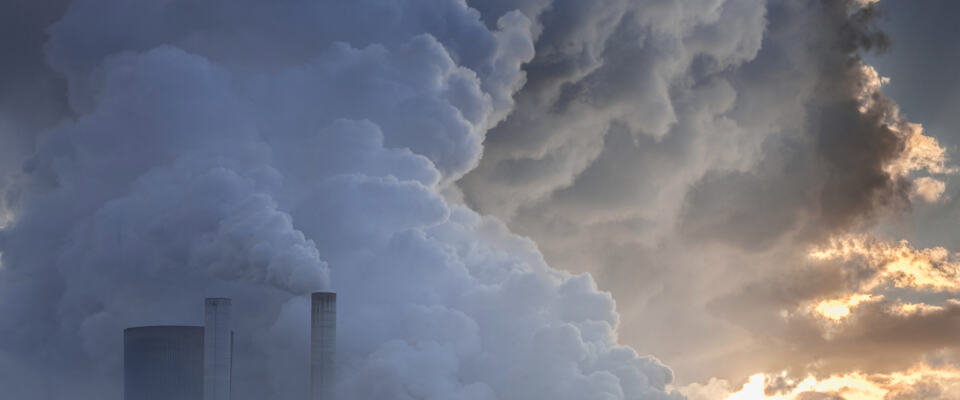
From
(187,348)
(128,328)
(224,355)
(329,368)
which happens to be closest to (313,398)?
(329,368)

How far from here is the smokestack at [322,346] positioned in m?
111

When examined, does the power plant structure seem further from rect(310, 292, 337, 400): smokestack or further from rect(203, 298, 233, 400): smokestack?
rect(310, 292, 337, 400): smokestack

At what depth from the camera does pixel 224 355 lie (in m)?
121

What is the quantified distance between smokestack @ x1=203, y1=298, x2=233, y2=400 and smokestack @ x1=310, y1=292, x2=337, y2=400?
14398mm

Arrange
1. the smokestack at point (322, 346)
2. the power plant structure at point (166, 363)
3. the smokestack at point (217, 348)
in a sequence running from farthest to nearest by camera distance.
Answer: the power plant structure at point (166, 363) < the smokestack at point (217, 348) < the smokestack at point (322, 346)

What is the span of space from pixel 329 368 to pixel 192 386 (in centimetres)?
3558

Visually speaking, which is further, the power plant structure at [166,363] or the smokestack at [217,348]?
the power plant structure at [166,363]

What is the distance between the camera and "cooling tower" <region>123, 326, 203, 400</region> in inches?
5315

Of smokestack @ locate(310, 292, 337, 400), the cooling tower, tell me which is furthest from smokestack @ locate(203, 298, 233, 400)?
the cooling tower

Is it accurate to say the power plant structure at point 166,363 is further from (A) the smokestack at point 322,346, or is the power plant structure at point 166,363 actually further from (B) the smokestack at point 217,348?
(A) the smokestack at point 322,346

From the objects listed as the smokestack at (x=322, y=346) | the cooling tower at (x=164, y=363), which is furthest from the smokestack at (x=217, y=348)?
the cooling tower at (x=164, y=363)

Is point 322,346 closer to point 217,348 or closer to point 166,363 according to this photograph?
point 217,348

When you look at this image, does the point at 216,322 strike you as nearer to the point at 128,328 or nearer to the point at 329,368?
the point at 329,368

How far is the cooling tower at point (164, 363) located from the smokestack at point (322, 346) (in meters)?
32.9
